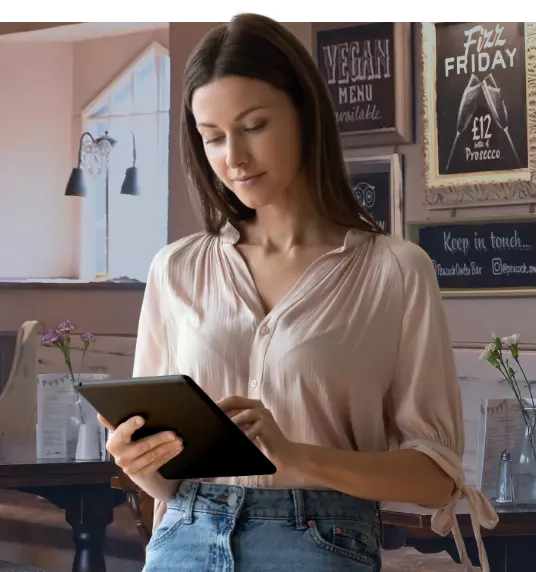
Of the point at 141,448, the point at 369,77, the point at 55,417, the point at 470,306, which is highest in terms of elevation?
the point at 369,77

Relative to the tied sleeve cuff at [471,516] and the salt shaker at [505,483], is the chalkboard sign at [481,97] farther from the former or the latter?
the tied sleeve cuff at [471,516]

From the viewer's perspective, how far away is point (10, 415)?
15.3ft

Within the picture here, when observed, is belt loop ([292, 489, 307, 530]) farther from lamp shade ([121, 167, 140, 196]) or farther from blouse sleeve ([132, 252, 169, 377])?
lamp shade ([121, 167, 140, 196])

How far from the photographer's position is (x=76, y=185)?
19.9 ft

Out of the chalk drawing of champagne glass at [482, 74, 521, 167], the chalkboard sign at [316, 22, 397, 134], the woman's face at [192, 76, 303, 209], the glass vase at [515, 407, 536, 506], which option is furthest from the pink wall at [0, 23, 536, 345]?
the woman's face at [192, 76, 303, 209]

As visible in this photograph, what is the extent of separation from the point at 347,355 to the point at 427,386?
0.12m

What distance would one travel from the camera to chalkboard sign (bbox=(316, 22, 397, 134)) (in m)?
4.39

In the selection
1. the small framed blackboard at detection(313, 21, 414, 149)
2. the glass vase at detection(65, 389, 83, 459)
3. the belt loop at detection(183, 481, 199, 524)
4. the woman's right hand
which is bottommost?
the glass vase at detection(65, 389, 83, 459)

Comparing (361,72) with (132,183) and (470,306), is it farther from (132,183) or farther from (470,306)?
(132,183)

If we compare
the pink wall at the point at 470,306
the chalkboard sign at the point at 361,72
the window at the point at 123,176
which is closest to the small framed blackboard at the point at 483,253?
the pink wall at the point at 470,306

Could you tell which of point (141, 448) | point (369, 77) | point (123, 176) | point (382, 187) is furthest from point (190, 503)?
point (123, 176)

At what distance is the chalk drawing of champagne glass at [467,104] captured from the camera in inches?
165

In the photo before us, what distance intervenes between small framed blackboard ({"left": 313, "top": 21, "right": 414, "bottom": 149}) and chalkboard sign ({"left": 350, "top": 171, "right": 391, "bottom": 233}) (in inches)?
5.5
